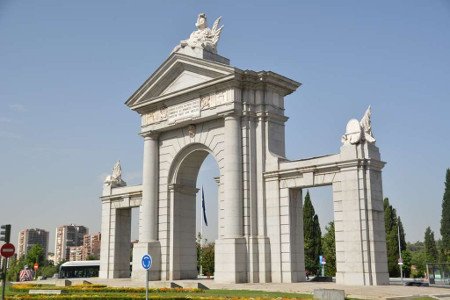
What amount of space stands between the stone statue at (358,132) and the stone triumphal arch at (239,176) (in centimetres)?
6

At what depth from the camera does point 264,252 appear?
28375 millimetres

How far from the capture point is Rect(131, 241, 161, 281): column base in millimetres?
32281

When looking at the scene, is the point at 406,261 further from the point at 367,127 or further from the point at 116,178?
the point at 367,127

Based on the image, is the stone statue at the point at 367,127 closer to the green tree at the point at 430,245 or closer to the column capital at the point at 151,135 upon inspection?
the column capital at the point at 151,135

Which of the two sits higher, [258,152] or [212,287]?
[258,152]

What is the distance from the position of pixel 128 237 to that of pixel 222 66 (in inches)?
697

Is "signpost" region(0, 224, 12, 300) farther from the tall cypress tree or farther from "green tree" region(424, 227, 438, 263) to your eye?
"green tree" region(424, 227, 438, 263)

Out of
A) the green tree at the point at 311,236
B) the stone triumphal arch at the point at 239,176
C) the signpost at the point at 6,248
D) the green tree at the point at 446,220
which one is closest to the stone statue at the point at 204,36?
the stone triumphal arch at the point at 239,176

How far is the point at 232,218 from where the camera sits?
2862 centimetres

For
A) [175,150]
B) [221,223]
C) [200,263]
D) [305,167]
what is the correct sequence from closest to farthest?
[305,167]
[221,223]
[175,150]
[200,263]

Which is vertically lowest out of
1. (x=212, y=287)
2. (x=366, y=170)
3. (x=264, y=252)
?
(x=212, y=287)

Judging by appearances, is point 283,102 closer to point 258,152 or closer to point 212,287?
point 258,152

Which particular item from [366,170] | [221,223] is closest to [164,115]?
[221,223]

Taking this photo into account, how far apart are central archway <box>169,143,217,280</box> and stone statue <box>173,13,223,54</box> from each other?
6407 millimetres
